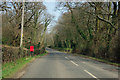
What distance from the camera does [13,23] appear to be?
24.7 m

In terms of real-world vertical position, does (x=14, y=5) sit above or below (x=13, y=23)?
above

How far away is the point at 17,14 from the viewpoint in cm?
2400

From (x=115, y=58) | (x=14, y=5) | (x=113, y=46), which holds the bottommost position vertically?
(x=115, y=58)

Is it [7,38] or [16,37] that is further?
[16,37]

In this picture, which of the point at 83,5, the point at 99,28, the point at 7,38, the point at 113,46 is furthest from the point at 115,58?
the point at 7,38

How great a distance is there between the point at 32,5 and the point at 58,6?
5.96m

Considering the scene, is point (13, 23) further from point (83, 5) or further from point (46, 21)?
point (46, 21)

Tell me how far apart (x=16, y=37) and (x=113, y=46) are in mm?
14796

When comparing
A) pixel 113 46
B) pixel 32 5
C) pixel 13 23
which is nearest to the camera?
pixel 113 46

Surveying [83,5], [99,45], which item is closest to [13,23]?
[83,5]

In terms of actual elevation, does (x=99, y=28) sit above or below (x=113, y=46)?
above

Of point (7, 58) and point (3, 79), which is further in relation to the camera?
point (7, 58)

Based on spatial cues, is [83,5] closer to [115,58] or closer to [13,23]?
[115,58]

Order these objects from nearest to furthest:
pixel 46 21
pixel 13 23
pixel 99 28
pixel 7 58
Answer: pixel 7 58 → pixel 13 23 → pixel 99 28 → pixel 46 21
